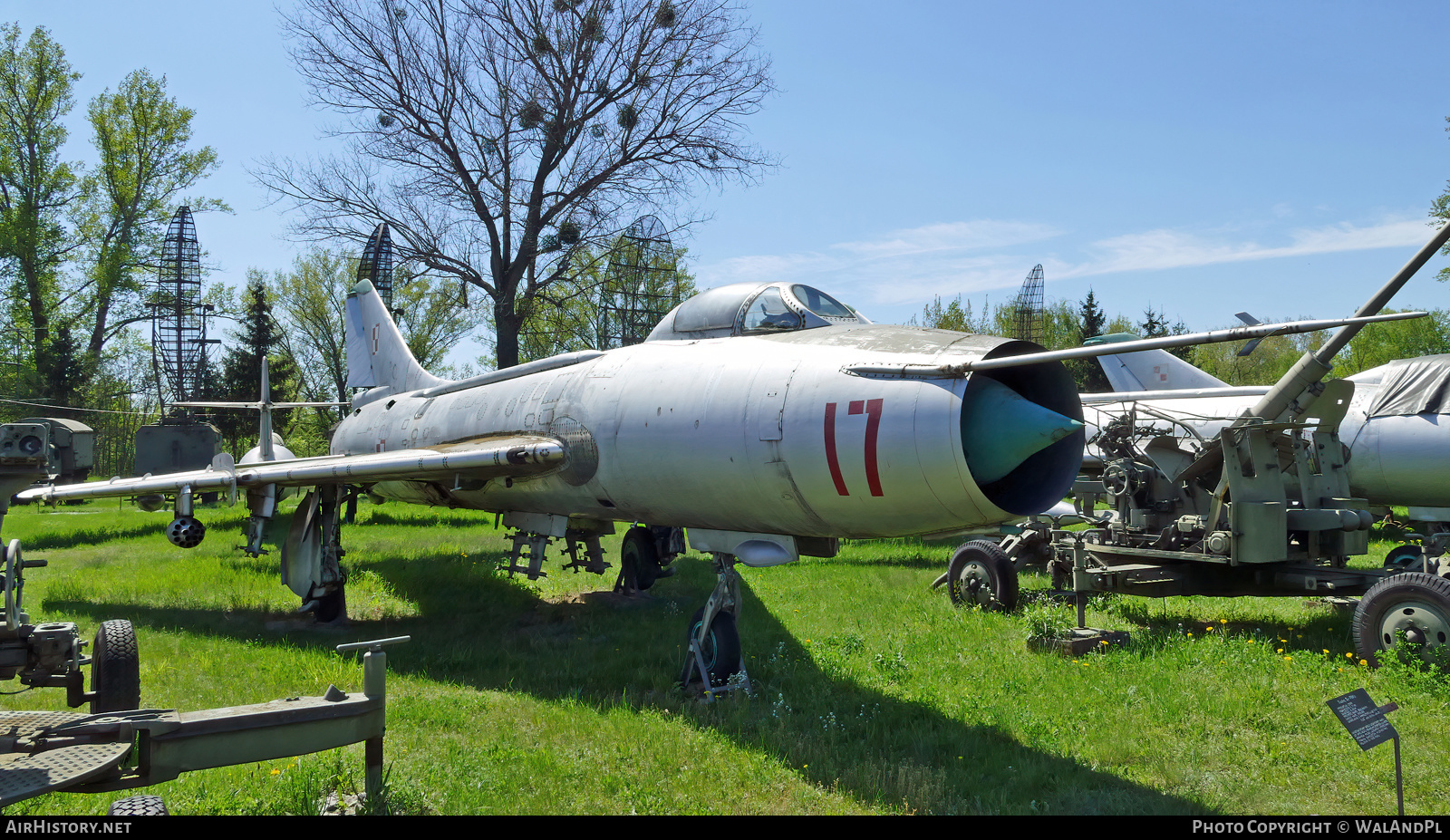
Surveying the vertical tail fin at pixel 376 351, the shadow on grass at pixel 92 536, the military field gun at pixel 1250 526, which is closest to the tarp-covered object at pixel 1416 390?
the military field gun at pixel 1250 526

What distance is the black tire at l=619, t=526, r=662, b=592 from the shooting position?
1185 centimetres

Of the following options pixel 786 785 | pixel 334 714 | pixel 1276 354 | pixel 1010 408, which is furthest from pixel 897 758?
pixel 1276 354

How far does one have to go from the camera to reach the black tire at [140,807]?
402cm

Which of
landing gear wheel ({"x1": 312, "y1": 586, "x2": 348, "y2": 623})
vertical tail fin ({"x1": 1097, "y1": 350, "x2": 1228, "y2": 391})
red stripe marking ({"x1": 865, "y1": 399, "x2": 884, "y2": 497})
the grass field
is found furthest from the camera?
vertical tail fin ({"x1": 1097, "y1": 350, "x2": 1228, "y2": 391})

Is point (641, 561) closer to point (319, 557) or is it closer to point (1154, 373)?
point (319, 557)

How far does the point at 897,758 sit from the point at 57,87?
41110 millimetres

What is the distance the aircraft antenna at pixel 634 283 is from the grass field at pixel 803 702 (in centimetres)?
934

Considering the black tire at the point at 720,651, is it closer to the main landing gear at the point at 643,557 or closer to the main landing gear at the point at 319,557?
the main landing gear at the point at 643,557

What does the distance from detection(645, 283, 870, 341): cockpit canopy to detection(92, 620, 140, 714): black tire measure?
463cm

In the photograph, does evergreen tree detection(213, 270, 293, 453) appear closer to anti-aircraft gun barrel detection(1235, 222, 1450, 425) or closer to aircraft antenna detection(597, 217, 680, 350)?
aircraft antenna detection(597, 217, 680, 350)

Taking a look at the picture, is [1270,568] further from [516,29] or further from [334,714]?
[516,29]

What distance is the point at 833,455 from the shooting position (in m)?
5.68

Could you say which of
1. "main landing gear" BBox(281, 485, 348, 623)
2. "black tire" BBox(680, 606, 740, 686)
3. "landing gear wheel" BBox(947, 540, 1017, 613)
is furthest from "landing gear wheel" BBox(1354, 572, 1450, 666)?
"main landing gear" BBox(281, 485, 348, 623)

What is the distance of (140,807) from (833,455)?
13.3 ft
